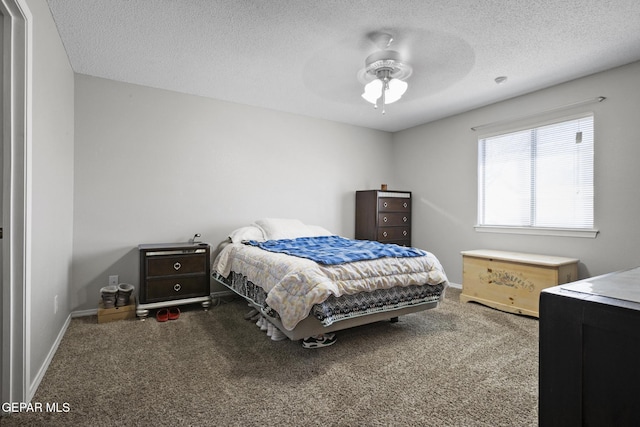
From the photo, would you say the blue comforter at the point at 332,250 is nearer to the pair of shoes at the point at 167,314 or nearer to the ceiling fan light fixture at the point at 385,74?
the pair of shoes at the point at 167,314

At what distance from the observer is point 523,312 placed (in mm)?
3139

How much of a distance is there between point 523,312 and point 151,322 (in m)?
3.57

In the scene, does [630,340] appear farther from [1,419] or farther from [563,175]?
[563,175]

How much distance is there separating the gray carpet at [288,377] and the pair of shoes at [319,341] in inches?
1.9

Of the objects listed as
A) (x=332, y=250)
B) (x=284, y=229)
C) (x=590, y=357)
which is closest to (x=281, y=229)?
(x=284, y=229)

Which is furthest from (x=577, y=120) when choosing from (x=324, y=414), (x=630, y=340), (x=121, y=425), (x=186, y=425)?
(x=121, y=425)

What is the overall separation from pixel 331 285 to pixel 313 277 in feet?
0.45

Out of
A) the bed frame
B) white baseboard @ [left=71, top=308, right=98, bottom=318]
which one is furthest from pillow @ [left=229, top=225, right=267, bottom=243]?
white baseboard @ [left=71, top=308, right=98, bottom=318]

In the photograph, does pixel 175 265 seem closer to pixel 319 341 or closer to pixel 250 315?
pixel 250 315

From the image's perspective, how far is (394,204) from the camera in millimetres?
4797

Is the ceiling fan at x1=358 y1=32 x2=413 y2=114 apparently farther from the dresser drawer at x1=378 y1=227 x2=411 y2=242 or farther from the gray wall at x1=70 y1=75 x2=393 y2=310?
the dresser drawer at x1=378 y1=227 x2=411 y2=242

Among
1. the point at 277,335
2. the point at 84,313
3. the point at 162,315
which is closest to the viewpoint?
the point at 277,335

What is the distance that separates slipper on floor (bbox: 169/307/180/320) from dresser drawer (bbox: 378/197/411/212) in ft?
9.51

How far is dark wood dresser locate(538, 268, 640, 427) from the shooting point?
0.70m
